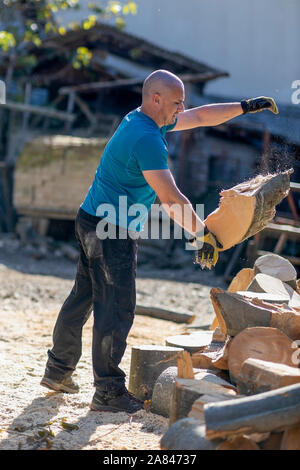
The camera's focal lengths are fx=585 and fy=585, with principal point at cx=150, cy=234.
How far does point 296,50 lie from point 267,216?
1328 cm

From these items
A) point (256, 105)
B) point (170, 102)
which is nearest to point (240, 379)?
point (170, 102)

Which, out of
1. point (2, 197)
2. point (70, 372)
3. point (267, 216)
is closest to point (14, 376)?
point (70, 372)

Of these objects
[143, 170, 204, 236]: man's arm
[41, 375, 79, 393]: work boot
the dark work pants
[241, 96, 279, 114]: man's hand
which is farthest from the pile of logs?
[241, 96, 279, 114]: man's hand

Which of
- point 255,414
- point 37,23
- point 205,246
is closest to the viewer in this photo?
point 255,414

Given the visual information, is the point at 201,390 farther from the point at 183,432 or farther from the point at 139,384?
the point at 139,384

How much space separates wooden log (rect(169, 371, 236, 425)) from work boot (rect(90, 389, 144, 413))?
1.96 ft

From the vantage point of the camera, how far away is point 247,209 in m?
3.25

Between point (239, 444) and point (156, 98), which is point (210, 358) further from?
point (156, 98)

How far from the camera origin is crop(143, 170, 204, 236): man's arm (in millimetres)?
2934

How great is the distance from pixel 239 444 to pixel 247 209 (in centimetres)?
136

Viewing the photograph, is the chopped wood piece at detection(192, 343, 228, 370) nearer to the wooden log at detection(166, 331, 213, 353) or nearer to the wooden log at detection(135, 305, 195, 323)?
the wooden log at detection(166, 331, 213, 353)

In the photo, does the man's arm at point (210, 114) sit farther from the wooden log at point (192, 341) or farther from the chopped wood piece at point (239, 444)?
the chopped wood piece at point (239, 444)

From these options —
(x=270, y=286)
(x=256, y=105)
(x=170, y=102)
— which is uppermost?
(x=256, y=105)

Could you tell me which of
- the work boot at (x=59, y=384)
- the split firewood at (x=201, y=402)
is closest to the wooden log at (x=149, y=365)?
the work boot at (x=59, y=384)
